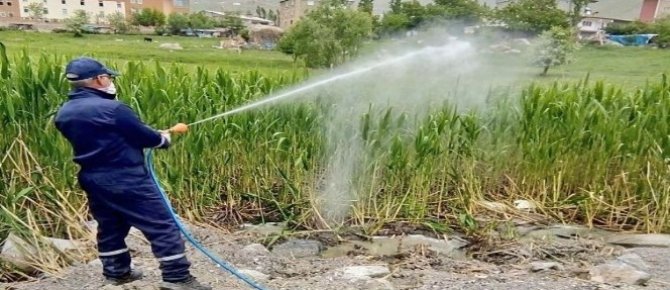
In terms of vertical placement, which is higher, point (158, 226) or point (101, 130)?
point (101, 130)

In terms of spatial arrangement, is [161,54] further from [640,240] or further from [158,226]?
[158,226]

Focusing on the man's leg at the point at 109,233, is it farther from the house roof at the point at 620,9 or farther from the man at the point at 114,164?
the house roof at the point at 620,9

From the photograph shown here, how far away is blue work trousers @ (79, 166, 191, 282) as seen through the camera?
2.54m

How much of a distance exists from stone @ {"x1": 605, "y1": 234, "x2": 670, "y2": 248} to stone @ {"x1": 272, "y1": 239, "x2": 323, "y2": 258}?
A: 1.94 meters

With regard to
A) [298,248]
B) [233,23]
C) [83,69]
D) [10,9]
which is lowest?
[10,9]

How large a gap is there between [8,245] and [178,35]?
48.6m

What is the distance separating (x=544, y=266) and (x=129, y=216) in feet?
7.54

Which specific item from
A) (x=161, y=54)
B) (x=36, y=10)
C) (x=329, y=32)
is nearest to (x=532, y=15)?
(x=329, y=32)

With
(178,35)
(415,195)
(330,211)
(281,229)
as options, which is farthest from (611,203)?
(178,35)

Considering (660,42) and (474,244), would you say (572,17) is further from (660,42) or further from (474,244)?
(474,244)

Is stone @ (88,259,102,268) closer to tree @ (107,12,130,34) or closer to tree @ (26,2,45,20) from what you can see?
tree @ (107,12,130,34)

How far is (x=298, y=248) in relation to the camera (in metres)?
3.70

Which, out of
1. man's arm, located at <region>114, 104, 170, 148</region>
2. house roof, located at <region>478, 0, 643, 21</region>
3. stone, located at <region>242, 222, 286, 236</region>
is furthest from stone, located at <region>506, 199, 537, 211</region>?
house roof, located at <region>478, 0, 643, 21</region>

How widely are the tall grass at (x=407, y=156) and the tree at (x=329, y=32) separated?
6.42 m
